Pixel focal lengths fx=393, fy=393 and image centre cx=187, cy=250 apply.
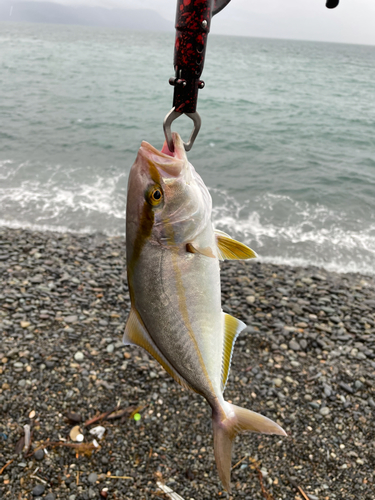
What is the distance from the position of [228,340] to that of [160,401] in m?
3.57

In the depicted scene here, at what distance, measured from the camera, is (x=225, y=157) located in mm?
18891

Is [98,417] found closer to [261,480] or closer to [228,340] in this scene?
[261,480]

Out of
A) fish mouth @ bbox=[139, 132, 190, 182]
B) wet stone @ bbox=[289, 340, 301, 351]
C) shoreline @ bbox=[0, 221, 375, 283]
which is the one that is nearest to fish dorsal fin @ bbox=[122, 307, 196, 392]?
fish mouth @ bbox=[139, 132, 190, 182]

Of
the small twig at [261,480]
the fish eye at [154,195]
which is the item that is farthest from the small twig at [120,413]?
the fish eye at [154,195]

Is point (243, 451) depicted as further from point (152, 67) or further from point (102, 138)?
point (152, 67)

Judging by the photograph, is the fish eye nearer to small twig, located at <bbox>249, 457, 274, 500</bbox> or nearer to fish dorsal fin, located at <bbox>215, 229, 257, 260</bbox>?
fish dorsal fin, located at <bbox>215, 229, 257, 260</bbox>

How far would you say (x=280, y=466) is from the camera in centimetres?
455

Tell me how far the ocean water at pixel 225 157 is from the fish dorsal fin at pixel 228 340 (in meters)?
8.73

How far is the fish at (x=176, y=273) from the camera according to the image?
1.70 metres

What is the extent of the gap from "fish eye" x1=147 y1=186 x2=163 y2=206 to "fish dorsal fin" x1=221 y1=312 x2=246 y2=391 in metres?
0.71

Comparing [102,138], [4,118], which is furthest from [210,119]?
[4,118]

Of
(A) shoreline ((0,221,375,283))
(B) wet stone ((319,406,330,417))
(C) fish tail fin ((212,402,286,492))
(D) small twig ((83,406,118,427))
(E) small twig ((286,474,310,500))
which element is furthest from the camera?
(A) shoreline ((0,221,375,283))

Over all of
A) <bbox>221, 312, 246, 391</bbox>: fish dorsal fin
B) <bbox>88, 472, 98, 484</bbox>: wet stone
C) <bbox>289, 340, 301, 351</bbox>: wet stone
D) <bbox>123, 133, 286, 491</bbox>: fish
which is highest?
<bbox>123, 133, 286, 491</bbox>: fish

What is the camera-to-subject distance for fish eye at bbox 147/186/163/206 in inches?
66.6
